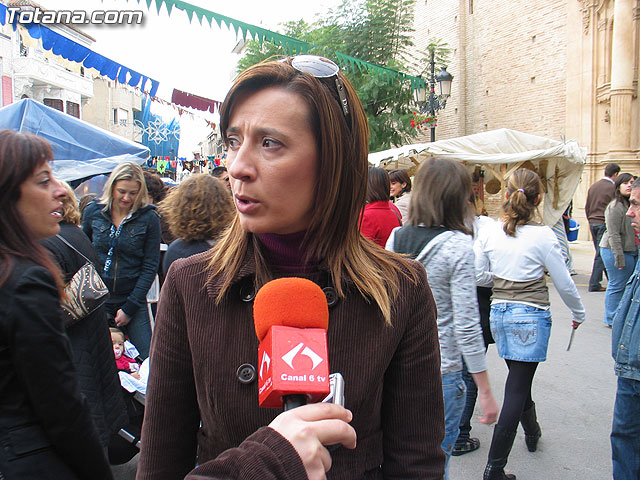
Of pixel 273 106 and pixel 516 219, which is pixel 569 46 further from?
pixel 273 106

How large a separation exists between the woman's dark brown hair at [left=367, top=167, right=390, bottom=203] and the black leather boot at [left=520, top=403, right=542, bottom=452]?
2.19 m

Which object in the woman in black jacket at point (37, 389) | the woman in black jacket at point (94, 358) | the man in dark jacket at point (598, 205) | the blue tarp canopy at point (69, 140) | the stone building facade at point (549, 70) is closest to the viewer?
the woman in black jacket at point (37, 389)

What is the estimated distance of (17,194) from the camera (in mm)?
2232

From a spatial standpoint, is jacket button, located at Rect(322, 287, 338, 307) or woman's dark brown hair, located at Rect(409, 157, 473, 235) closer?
jacket button, located at Rect(322, 287, 338, 307)

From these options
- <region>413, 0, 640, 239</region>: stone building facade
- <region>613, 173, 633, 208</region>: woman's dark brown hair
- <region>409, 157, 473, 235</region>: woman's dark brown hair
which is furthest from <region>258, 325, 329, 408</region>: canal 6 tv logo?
<region>413, 0, 640, 239</region>: stone building facade

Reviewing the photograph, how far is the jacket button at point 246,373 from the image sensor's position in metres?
1.15

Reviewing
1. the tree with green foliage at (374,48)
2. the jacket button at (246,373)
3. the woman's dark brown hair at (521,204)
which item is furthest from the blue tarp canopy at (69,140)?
the tree with green foliage at (374,48)

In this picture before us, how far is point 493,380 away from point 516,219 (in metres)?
2.40

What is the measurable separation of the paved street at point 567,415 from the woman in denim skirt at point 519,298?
0.37m

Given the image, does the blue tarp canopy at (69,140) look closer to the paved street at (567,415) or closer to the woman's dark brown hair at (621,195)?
the paved street at (567,415)

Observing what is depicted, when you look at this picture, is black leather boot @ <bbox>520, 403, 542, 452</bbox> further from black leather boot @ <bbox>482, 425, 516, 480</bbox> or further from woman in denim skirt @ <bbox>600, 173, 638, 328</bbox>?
woman in denim skirt @ <bbox>600, 173, 638, 328</bbox>

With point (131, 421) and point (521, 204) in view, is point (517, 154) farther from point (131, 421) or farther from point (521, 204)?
point (131, 421)

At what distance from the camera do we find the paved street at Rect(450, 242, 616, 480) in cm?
382

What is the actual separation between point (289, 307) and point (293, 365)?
117 mm
